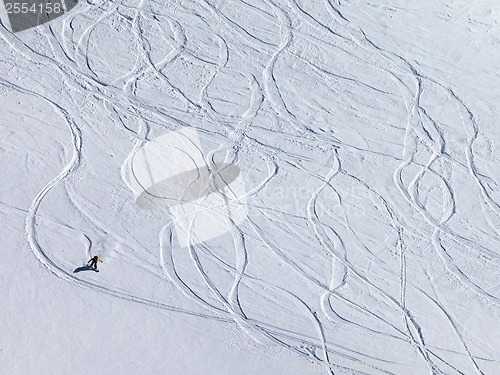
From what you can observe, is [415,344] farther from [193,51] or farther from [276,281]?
[193,51]

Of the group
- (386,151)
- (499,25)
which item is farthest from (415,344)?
(499,25)
